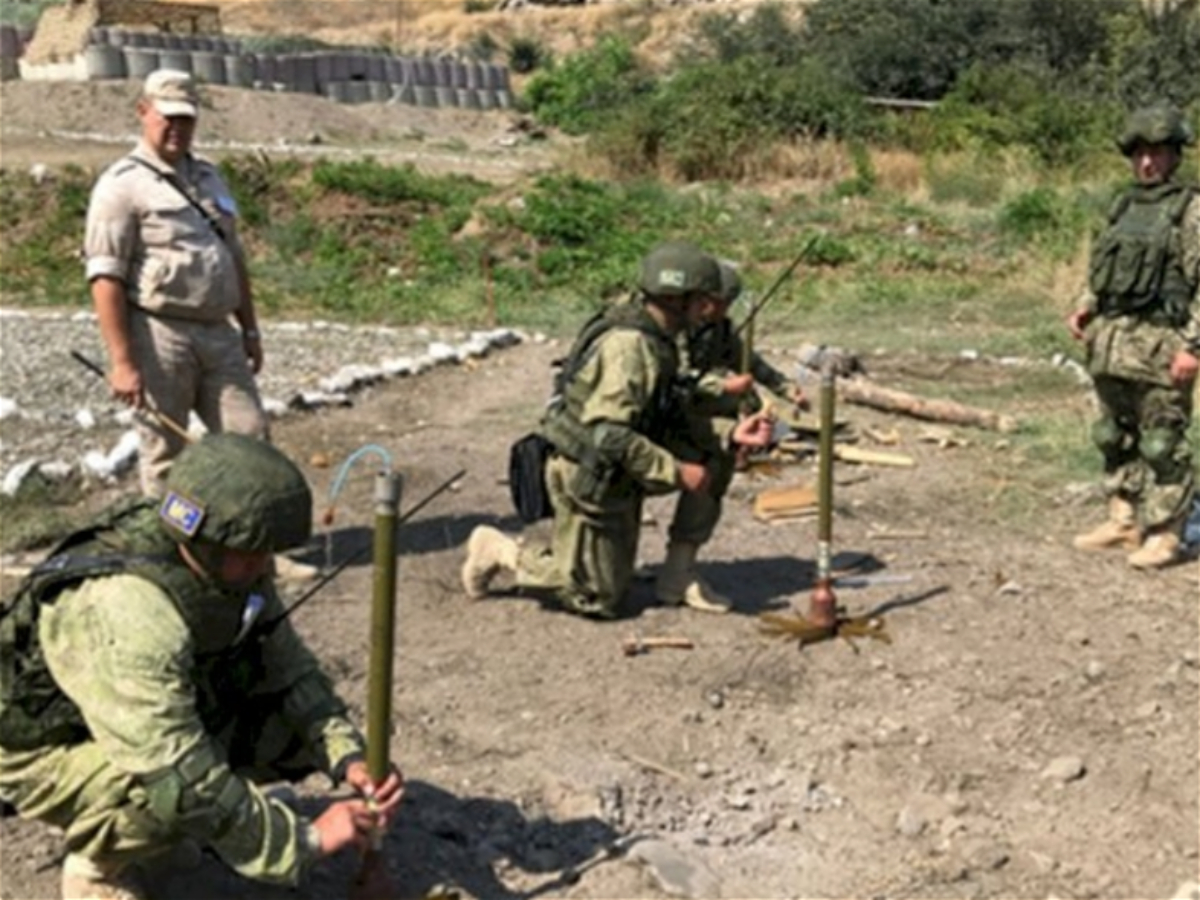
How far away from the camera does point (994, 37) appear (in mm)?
29391

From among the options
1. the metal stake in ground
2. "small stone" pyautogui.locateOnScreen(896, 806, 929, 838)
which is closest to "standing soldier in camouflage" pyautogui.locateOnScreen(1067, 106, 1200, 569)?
the metal stake in ground

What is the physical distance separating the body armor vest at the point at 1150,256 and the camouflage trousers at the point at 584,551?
7.73 feet

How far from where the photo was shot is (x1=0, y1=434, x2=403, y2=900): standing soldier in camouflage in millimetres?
3420

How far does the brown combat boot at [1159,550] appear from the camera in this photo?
7.07 meters

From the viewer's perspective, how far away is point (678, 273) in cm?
588

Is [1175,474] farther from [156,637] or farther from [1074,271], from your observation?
[1074,271]

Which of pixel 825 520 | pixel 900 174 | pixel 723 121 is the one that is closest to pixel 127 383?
pixel 825 520

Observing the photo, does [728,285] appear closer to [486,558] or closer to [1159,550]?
[486,558]

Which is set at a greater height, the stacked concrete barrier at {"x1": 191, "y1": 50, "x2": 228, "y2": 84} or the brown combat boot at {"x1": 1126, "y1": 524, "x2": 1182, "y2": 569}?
the stacked concrete barrier at {"x1": 191, "y1": 50, "x2": 228, "y2": 84}

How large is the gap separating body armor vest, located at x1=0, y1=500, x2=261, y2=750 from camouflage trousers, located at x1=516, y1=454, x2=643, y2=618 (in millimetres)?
2507

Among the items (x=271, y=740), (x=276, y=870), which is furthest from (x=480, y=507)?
(x=276, y=870)

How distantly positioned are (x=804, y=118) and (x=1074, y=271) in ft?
28.8

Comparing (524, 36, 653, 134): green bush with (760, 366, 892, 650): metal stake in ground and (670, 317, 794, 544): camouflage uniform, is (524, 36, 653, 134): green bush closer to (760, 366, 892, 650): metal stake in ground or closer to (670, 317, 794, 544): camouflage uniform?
(670, 317, 794, 544): camouflage uniform

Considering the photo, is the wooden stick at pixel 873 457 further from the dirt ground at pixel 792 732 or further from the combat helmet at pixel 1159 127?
the combat helmet at pixel 1159 127
